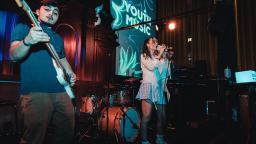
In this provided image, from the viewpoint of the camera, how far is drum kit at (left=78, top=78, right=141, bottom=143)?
Answer: 310cm

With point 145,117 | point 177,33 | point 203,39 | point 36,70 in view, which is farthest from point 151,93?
point 177,33

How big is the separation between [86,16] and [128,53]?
2.69 meters

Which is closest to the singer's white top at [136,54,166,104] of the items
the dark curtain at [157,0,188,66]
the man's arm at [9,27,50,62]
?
the man's arm at [9,27,50,62]

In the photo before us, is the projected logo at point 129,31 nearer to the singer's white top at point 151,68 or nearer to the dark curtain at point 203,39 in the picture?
the dark curtain at point 203,39

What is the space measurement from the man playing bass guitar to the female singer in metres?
1.19

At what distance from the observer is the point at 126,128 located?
10.5ft

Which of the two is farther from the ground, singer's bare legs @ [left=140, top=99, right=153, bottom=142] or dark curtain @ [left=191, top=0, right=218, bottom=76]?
dark curtain @ [left=191, top=0, right=218, bottom=76]

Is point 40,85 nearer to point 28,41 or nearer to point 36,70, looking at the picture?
point 36,70

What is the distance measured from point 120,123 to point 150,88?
110 cm

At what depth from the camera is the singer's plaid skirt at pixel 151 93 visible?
2.44m

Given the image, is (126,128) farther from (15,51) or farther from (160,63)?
(15,51)

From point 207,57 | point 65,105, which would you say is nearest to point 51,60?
point 65,105

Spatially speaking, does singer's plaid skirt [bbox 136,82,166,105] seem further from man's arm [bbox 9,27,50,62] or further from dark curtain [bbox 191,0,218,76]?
dark curtain [bbox 191,0,218,76]

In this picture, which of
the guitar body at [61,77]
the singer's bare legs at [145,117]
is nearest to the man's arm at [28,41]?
the guitar body at [61,77]
